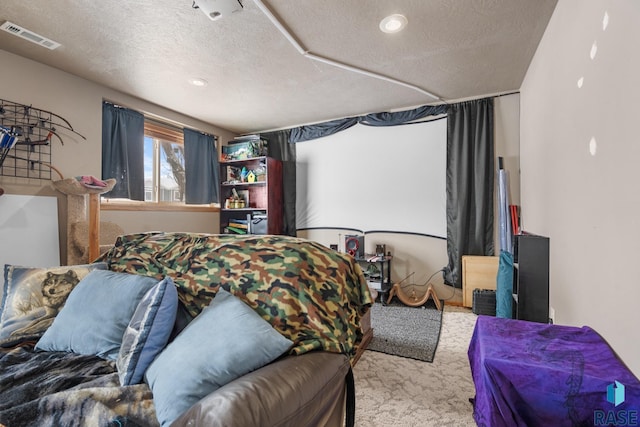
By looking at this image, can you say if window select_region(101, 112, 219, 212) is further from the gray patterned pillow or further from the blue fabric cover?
the blue fabric cover

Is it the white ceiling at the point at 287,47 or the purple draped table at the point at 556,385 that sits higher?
the white ceiling at the point at 287,47

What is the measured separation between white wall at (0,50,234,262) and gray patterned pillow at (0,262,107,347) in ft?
4.92

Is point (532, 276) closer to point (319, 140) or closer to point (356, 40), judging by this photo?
point (356, 40)

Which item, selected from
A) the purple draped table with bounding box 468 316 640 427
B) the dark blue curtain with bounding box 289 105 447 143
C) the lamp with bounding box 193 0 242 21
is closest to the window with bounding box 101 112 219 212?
the dark blue curtain with bounding box 289 105 447 143

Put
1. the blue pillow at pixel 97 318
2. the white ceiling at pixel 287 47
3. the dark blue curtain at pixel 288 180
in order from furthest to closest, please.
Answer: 1. the dark blue curtain at pixel 288 180
2. the white ceiling at pixel 287 47
3. the blue pillow at pixel 97 318

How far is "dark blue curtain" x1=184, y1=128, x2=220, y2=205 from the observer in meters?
4.13

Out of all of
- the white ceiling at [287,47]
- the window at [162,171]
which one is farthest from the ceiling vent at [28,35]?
the window at [162,171]

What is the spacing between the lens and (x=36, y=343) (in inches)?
54.1

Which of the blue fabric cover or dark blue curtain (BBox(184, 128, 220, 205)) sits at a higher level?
dark blue curtain (BBox(184, 128, 220, 205))

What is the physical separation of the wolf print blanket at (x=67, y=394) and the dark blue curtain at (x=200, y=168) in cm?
314

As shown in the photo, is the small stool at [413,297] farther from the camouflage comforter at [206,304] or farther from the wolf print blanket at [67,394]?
the wolf print blanket at [67,394]

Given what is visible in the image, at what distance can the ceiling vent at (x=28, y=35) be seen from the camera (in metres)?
2.09

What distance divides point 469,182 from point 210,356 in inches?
135

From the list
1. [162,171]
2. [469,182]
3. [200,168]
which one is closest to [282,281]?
[469,182]
